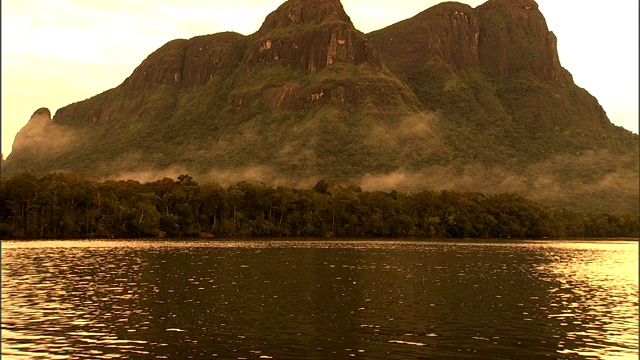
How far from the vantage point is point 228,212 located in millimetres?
172375

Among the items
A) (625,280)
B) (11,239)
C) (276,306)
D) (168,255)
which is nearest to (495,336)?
(276,306)

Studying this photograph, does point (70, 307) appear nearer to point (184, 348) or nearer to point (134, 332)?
point (134, 332)

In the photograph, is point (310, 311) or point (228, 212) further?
point (228, 212)

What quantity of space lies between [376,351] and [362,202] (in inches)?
6120

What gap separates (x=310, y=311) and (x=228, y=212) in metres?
129

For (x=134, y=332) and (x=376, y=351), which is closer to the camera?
(x=376, y=351)

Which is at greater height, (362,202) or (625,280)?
(362,202)

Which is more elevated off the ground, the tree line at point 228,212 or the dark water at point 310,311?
the tree line at point 228,212

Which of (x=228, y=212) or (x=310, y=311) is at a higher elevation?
(x=228, y=212)

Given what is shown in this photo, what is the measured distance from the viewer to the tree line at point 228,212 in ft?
482

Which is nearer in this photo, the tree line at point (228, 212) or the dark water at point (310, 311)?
the dark water at point (310, 311)

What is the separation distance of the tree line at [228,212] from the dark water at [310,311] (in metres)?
69.7

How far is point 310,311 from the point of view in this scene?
148 feet

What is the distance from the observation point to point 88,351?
31.9 m
